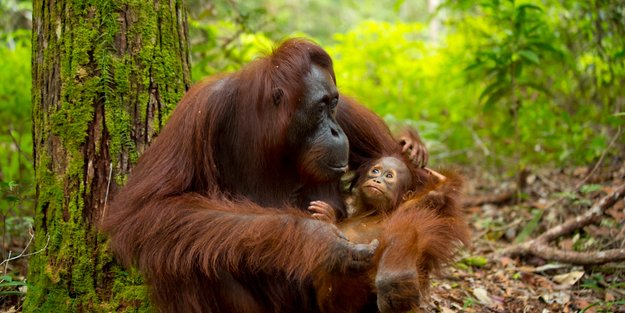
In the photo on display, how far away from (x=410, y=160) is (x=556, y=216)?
247 centimetres

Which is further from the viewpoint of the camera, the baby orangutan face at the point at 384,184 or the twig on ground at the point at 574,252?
the twig on ground at the point at 574,252

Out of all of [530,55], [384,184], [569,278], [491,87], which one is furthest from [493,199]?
[384,184]

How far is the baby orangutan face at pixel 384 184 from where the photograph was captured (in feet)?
12.0

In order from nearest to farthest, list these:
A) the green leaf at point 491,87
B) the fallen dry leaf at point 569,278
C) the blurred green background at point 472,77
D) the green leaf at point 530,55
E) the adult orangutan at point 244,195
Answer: the adult orangutan at point 244,195, the fallen dry leaf at point 569,278, the green leaf at point 530,55, the blurred green background at point 472,77, the green leaf at point 491,87

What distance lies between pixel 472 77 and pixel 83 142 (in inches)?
186

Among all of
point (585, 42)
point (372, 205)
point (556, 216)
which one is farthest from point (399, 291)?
point (585, 42)

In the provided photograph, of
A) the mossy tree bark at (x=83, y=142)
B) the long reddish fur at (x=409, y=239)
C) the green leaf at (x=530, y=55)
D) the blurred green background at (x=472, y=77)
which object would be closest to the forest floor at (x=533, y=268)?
the mossy tree bark at (x=83, y=142)

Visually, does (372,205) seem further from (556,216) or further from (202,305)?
(556,216)

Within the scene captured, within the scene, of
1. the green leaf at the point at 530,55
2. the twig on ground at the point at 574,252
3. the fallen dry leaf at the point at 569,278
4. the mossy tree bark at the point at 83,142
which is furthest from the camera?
the green leaf at the point at 530,55

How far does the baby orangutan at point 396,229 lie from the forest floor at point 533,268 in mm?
730

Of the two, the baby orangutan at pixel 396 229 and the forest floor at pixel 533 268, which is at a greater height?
the baby orangutan at pixel 396 229

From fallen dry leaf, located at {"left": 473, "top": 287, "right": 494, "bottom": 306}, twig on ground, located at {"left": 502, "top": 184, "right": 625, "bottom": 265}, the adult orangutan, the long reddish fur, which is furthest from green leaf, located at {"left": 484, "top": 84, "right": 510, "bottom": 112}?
the adult orangutan

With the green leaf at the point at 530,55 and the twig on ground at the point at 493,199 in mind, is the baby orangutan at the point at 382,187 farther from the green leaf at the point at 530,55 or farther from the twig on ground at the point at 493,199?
the twig on ground at the point at 493,199

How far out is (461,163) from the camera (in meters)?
9.40
